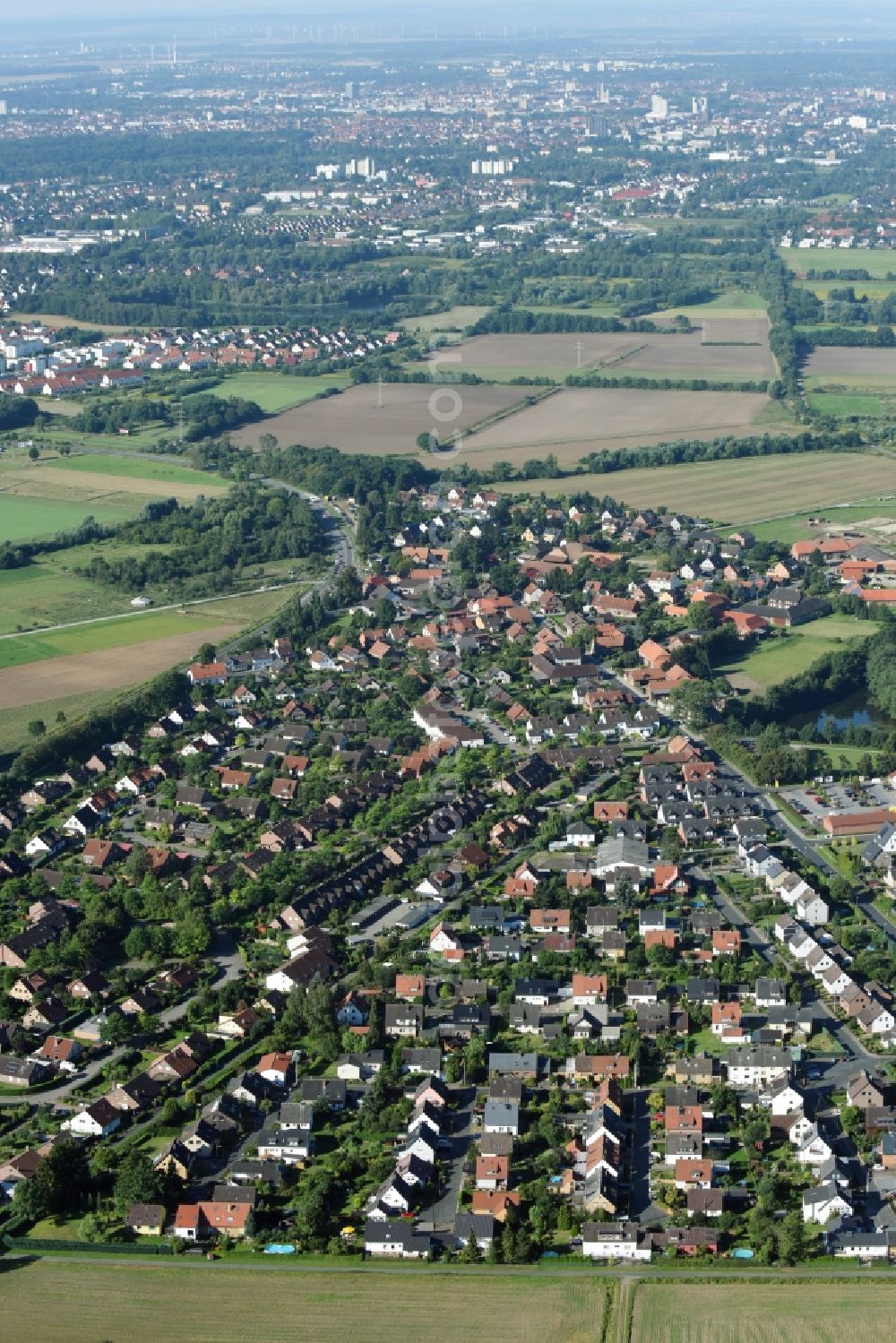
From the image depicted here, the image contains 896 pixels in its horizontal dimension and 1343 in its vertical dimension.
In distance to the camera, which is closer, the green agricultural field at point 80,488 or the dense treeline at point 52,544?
the dense treeline at point 52,544

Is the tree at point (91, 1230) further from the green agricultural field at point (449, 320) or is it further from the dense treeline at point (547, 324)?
the green agricultural field at point (449, 320)

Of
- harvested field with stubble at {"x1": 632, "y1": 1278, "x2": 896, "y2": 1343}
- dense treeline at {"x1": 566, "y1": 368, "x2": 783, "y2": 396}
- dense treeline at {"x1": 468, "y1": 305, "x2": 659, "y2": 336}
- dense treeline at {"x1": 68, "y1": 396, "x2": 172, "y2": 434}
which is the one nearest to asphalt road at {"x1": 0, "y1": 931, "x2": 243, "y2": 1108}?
harvested field with stubble at {"x1": 632, "y1": 1278, "x2": 896, "y2": 1343}

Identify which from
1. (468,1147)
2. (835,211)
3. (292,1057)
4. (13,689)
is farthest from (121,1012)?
(835,211)

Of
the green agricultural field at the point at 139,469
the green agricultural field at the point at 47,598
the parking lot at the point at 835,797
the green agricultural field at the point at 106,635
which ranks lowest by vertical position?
the parking lot at the point at 835,797

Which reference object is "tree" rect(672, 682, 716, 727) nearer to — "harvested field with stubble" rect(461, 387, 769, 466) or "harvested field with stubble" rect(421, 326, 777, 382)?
"harvested field with stubble" rect(461, 387, 769, 466)

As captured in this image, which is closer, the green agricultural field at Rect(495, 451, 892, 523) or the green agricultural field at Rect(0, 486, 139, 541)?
the green agricultural field at Rect(0, 486, 139, 541)

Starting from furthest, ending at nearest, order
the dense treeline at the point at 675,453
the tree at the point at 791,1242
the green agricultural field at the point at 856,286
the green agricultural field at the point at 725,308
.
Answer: the green agricultural field at the point at 856,286 → the green agricultural field at the point at 725,308 → the dense treeline at the point at 675,453 → the tree at the point at 791,1242

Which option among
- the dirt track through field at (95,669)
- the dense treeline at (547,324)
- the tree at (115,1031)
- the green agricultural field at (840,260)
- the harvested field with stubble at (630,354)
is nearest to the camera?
the tree at (115,1031)

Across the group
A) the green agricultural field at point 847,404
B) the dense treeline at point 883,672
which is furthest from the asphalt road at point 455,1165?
the green agricultural field at point 847,404
